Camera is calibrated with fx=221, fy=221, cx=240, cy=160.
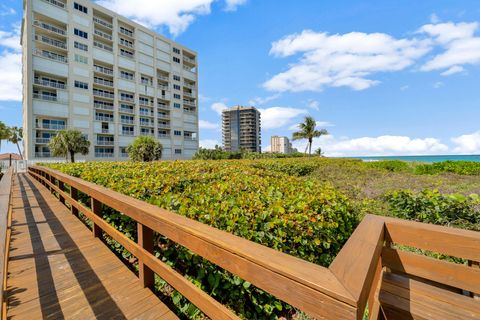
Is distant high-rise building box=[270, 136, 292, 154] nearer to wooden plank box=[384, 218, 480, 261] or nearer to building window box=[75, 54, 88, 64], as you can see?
building window box=[75, 54, 88, 64]

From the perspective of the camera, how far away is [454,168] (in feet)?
39.1

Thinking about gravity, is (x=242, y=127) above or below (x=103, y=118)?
above

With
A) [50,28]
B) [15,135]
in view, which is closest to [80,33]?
[50,28]

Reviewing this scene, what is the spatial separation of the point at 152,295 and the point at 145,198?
5.40ft

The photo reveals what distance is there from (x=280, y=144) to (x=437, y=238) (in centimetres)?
11835

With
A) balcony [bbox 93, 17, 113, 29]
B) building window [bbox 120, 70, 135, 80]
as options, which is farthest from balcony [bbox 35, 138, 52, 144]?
balcony [bbox 93, 17, 113, 29]

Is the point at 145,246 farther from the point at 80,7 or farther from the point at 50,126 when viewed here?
the point at 80,7

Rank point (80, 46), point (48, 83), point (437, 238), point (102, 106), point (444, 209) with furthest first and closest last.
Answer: point (102, 106) < point (80, 46) < point (48, 83) < point (444, 209) < point (437, 238)

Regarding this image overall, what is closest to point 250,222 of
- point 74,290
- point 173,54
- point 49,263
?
point 74,290

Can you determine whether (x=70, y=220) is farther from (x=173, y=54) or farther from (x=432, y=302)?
(x=173, y=54)

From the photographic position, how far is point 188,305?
2.20 m

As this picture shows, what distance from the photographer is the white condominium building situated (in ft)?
100

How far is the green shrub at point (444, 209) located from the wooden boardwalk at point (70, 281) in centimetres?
494

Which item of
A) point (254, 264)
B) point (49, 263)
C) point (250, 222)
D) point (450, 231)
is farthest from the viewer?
point (49, 263)
